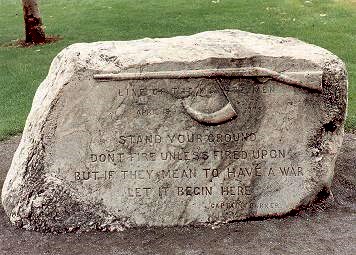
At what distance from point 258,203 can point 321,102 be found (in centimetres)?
107

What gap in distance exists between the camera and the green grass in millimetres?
11500

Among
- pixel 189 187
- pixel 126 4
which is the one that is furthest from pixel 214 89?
pixel 126 4

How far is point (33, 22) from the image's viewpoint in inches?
515

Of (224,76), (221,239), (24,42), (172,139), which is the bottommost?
(221,239)

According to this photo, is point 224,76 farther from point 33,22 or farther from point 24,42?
point 24,42

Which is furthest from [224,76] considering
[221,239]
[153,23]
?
[153,23]

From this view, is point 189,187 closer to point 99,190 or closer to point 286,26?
point 99,190

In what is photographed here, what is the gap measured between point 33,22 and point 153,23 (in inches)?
114

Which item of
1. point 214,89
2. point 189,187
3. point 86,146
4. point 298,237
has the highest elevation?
point 214,89

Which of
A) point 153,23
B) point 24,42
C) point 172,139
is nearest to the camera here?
point 172,139

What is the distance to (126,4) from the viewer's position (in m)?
17.2

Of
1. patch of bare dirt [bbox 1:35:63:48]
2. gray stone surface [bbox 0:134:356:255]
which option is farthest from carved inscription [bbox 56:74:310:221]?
patch of bare dirt [bbox 1:35:63:48]

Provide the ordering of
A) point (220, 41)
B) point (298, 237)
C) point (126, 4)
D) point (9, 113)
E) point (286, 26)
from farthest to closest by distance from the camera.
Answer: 1. point (126, 4)
2. point (286, 26)
3. point (9, 113)
4. point (220, 41)
5. point (298, 237)

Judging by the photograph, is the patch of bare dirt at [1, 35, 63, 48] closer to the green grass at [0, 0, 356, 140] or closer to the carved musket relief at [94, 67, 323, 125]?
the green grass at [0, 0, 356, 140]
